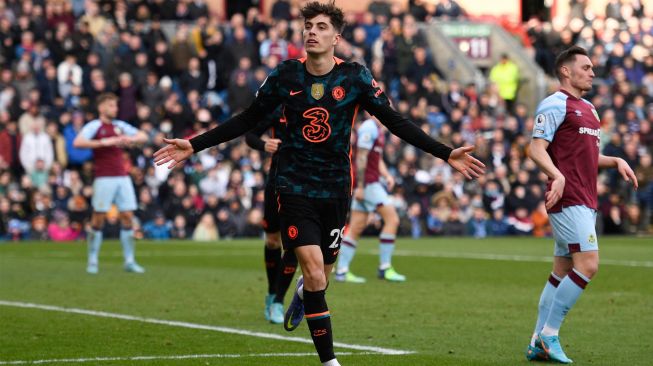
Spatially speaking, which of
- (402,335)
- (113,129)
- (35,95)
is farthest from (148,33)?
(402,335)

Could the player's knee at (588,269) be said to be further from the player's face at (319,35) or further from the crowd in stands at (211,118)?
the crowd in stands at (211,118)

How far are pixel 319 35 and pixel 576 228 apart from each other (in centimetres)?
264

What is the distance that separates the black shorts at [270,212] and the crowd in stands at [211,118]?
1629 centimetres

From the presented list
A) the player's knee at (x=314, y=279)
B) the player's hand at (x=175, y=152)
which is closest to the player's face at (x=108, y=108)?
the player's hand at (x=175, y=152)

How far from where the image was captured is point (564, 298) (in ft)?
32.6

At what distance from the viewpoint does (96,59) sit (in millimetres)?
30422

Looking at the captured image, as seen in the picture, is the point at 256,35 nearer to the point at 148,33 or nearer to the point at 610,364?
the point at 148,33

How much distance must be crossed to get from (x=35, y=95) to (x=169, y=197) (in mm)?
3798

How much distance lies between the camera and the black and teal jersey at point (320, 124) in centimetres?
879

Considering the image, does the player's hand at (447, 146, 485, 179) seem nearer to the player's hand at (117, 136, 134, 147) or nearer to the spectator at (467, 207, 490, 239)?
the player's hand at (117, 136, 134, 147)

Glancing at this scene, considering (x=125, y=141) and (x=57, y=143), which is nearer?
(x=125, y=141)

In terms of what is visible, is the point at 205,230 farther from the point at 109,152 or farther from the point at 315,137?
the point at 315,137

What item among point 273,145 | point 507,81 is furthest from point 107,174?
point 507,81

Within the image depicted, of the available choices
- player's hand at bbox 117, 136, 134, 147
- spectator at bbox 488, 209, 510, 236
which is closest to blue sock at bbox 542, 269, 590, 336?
player's hand at bbox 117, 136, 134, 147
